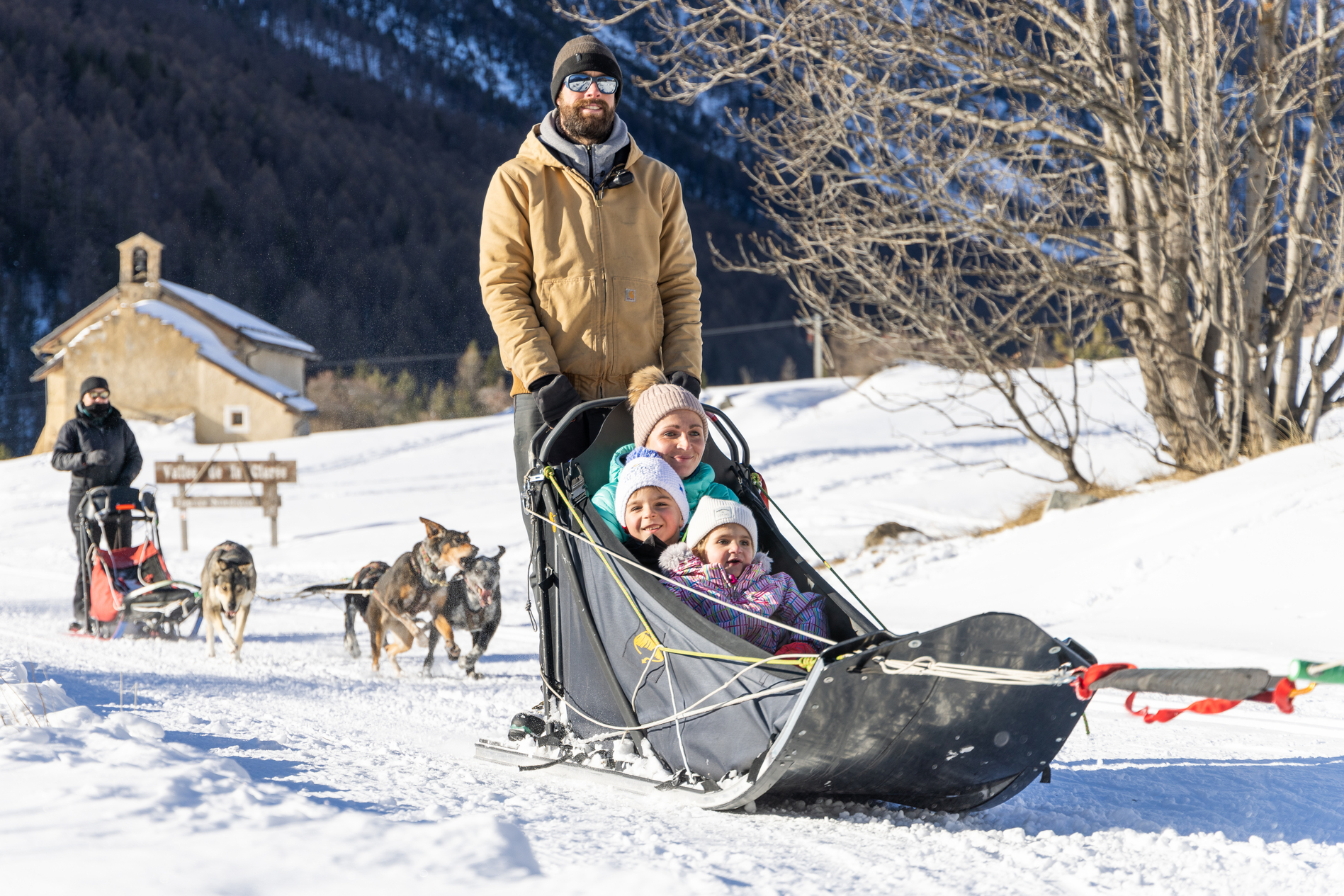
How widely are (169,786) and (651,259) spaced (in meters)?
2.09

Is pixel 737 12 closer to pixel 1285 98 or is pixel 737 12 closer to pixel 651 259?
pixel 1285 98

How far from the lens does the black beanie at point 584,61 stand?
3.34 meters

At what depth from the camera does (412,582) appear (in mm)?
5434

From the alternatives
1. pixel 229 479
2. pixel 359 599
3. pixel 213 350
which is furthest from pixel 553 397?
pixel 213 350

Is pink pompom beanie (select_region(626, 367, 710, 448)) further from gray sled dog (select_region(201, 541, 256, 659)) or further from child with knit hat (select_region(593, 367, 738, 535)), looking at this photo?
gray sled dog (select_region(201, 541, 256, 659))

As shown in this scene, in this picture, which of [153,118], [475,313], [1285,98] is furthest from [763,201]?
[153,118]

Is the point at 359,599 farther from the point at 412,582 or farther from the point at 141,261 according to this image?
the point at 141,261

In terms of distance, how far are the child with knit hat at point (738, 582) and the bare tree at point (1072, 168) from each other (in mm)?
6064

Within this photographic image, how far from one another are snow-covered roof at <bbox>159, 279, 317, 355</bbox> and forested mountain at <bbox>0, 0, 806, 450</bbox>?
27.7m

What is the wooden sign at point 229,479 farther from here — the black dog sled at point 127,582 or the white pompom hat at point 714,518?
the white pompom hat at point 714,518

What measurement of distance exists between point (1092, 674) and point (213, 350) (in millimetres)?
34706

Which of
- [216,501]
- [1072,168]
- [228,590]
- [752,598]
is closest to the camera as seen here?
[752,598]

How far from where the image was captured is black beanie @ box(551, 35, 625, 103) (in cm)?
334

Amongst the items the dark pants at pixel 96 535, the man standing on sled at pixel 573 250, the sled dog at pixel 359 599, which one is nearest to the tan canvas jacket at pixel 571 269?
the man standing on sled at pixel 573 250
